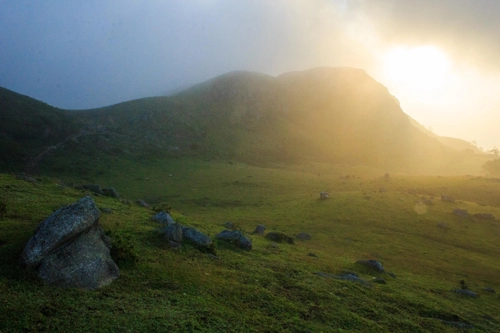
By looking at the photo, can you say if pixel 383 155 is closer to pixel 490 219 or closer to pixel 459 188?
pixel 459 188

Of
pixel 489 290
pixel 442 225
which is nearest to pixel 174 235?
pixel 489 290

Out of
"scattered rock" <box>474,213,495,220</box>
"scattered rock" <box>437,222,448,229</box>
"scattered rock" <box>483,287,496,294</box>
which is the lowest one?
"scattered rock" <box>483,287,496,294</box>

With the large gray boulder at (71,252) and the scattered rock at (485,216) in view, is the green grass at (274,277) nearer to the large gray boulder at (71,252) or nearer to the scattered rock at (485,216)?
the large gray boulder at (71,252)

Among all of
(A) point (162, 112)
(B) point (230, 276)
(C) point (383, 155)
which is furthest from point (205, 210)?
(C) point (383, 155)

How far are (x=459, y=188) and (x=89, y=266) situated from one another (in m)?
72.9

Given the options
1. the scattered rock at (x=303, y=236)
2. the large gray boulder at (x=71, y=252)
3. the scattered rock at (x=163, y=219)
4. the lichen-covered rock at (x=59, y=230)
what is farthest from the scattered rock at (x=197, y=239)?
the scattered rock at (x=303, y=236)

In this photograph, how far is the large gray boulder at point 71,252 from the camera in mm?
11594

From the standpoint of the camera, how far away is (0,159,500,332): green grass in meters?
10.6

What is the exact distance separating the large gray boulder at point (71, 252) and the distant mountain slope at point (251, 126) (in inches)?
2675

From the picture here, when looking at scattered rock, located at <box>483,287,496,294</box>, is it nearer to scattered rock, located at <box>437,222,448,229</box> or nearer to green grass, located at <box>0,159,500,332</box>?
green grass, located at <box>0,159,500,332</box>

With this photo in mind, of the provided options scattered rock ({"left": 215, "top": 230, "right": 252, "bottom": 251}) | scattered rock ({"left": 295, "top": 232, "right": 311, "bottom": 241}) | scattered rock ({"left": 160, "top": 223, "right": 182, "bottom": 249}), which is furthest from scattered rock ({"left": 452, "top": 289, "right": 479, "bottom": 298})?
scattered rock ({"left": 160, "top": 223, "right": 182, "bottom": 249})

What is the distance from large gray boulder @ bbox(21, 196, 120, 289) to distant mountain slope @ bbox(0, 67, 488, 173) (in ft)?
223

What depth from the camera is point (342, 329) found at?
12.8 meters

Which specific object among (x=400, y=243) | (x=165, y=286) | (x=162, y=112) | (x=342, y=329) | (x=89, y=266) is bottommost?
(x=400, y=243)
